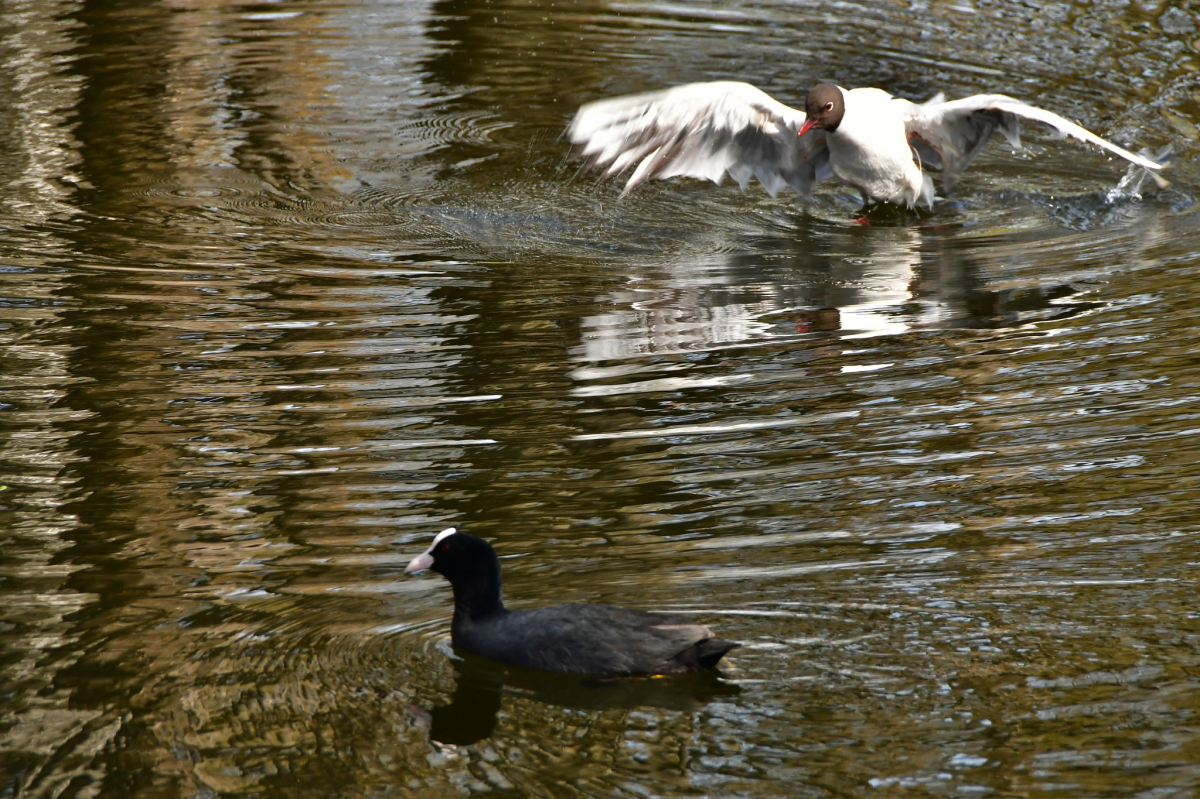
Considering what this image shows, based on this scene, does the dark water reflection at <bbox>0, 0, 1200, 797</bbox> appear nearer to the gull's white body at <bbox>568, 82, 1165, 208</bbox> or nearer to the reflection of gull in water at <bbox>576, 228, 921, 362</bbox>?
the reflection of gull in water at <bbox>576, 228, 921, 362</bbox>

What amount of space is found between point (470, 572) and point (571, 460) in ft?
4.72

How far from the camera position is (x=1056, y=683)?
3.90 metres

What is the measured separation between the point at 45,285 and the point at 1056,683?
6.33 m

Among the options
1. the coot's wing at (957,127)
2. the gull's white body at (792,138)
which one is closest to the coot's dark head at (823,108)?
the gull's white body at (792,138)

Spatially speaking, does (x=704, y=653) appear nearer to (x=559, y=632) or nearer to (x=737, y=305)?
(x=559, y=632)

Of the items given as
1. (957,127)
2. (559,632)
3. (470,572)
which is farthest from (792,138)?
(559,632)

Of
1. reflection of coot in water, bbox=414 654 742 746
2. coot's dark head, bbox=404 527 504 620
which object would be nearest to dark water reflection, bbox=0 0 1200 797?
reflection of coot in water, bbox=414 654 742 746

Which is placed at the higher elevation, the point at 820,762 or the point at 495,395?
the point at 820,762

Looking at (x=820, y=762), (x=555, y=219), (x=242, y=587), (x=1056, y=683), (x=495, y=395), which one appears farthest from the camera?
(x=555, y=219)

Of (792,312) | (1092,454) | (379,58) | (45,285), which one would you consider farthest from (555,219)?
(379,58)

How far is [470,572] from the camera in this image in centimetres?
444

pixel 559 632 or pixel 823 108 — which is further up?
pixel 823 108

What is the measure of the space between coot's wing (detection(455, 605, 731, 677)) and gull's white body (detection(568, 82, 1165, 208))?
5.40 metres

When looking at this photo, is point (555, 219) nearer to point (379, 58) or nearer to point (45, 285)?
point (45, 285)
